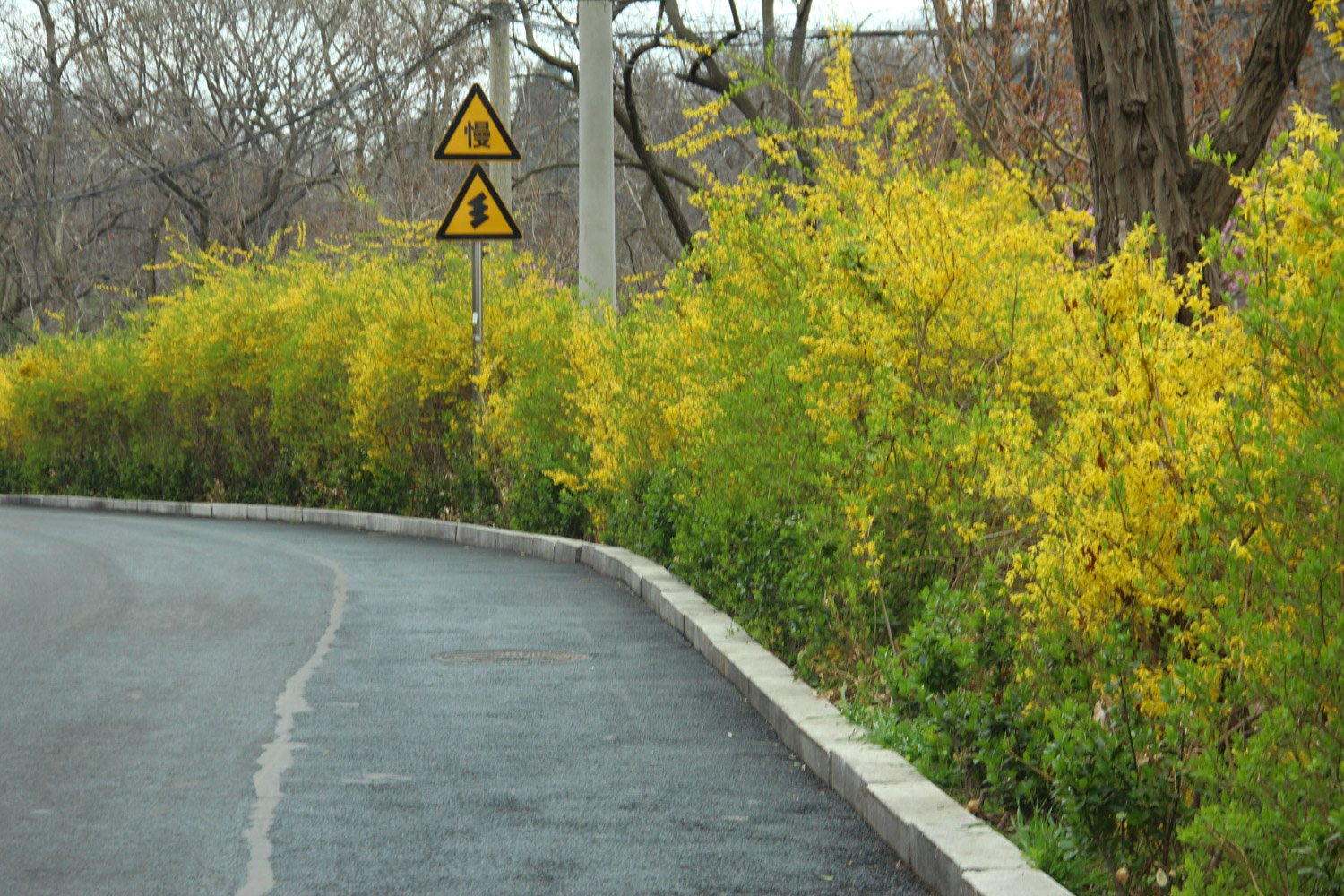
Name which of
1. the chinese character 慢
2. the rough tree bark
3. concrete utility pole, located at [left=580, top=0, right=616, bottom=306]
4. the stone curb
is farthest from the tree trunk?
the chinese character 慢

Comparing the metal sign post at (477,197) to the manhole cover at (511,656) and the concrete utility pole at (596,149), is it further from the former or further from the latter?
the manhole cover at (511,656)

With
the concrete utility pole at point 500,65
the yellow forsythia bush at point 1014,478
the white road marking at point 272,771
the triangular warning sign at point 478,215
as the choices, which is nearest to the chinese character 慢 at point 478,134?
the triangular warning sign at point 478,215

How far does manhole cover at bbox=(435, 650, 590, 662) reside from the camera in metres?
9.90

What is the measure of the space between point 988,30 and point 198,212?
27.7 m

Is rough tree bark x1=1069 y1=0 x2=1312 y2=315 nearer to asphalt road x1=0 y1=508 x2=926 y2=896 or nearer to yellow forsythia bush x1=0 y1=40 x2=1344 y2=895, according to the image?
yellow forsythia bush x1=0 y1=40 x2=1344 y2=895

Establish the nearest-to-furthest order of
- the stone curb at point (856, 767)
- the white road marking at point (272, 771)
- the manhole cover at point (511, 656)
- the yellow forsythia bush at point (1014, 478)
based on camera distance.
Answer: the yellow forsythia bush at point (1014, 478), the stone curb at point (856, 767), the white road marking at point (272, 771), the manhole cover at point (511, 656)

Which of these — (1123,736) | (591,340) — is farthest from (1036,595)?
(591,340)

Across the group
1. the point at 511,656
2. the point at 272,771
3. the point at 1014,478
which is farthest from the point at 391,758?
the point at 1014,478

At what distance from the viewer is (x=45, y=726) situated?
7.93 meters

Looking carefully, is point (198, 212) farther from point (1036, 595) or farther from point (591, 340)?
point (1036, 595)

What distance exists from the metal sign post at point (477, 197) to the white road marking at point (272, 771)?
7727 millimetres

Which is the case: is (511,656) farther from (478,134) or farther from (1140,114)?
(478,134)

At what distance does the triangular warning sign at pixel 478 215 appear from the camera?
1836 cm

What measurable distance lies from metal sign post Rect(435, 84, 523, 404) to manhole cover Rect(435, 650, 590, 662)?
8.19m
